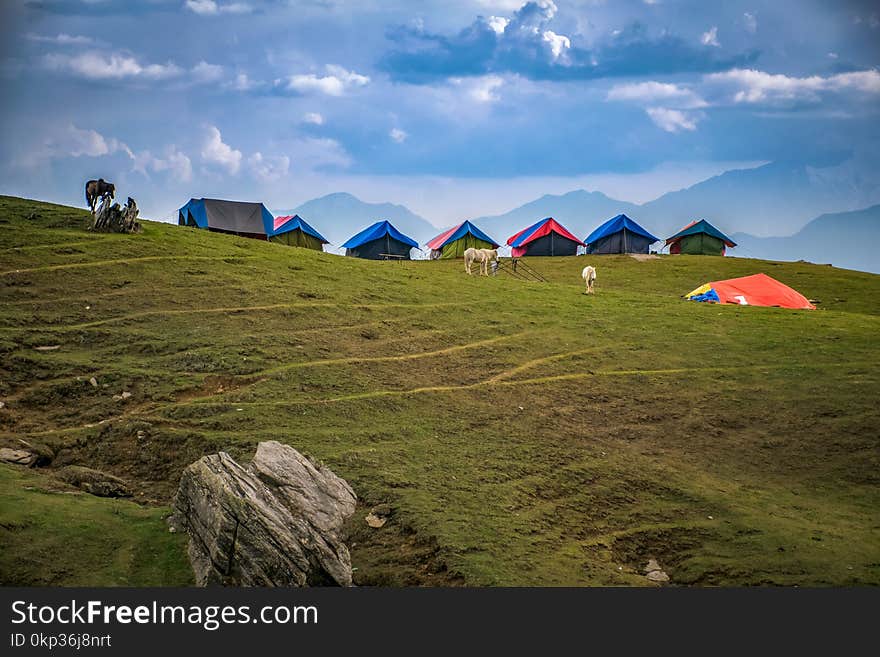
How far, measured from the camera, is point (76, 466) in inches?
523

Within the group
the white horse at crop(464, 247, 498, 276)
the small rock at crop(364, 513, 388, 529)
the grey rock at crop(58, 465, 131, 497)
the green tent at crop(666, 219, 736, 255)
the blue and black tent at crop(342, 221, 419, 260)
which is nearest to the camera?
the small rock at crop(364, 513, 388, 529)

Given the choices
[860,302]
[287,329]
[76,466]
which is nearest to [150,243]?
[287,329]

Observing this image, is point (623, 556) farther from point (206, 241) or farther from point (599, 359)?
point (206, 241)

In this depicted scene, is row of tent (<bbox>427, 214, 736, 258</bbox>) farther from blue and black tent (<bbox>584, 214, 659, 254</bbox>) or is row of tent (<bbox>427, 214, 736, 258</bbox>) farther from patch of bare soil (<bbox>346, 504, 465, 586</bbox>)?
patch of bare soil (<bbox>346, 504, 465, 586</bbox>)

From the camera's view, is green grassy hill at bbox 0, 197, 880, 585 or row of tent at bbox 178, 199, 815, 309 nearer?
green grassy hill at bbox 0, 197, 880, 585

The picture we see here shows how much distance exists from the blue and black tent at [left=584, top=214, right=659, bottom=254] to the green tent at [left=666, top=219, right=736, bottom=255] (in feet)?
10.7

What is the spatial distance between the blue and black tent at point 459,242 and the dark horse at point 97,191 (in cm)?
2883

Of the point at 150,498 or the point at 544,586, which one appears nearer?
the point at 544,586

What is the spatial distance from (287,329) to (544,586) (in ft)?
39.3

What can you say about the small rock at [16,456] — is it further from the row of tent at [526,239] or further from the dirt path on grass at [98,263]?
the row of tent at [526,239]

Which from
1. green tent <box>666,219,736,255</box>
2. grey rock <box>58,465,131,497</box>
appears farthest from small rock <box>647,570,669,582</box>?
green tent <box>666,219,736,255</box>

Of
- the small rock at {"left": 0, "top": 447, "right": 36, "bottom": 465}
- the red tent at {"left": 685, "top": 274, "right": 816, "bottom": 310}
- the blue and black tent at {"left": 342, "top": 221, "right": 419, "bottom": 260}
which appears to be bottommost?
the small rock at {"left": 0, "top": 447, "right": 36, "bottom": 465}

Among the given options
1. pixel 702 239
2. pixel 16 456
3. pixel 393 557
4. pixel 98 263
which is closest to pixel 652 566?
pixel 393 557

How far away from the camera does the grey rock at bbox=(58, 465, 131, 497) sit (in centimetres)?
1248
